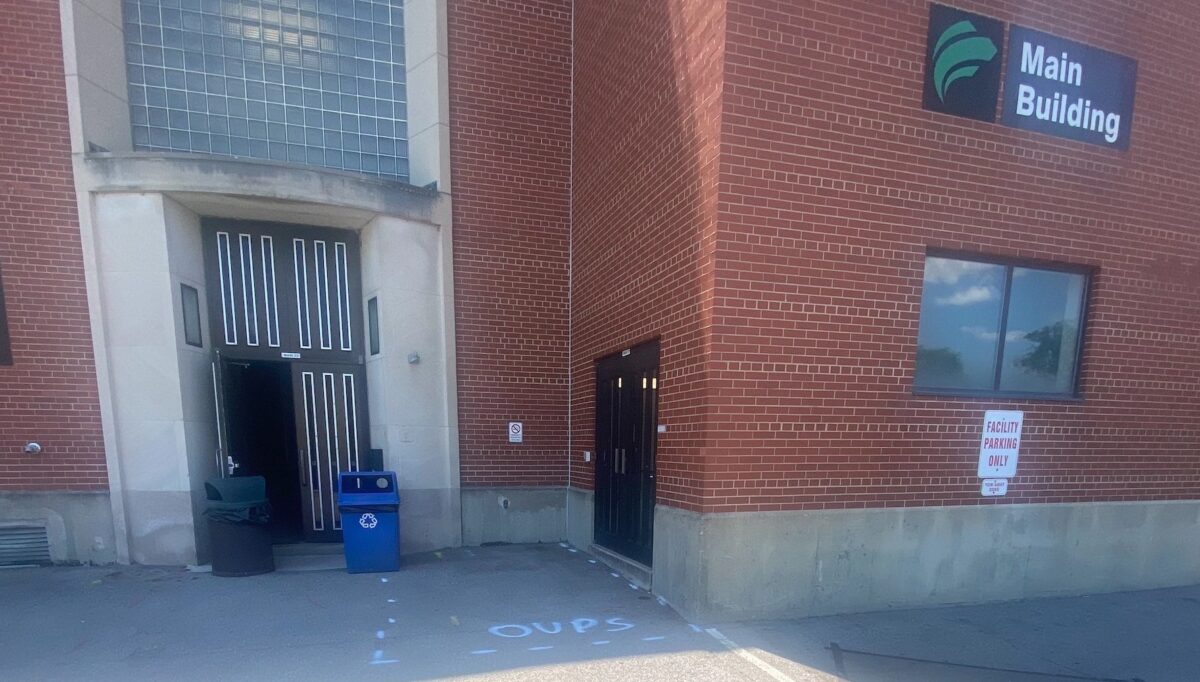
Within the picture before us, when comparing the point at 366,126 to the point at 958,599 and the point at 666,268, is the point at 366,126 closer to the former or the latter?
the point at 666,268

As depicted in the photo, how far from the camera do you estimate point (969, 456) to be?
5.58 meters

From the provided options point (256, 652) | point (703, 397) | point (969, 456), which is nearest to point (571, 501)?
point (703, 397)

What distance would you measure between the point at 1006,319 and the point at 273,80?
9.34 m

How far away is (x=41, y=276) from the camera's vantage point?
6.52 meters

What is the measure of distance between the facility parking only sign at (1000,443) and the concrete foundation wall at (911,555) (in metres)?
0.38

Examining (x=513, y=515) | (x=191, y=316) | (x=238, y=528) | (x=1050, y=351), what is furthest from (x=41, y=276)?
(x=1050, y=351)

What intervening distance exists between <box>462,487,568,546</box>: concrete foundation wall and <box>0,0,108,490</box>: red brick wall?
4.35 meters

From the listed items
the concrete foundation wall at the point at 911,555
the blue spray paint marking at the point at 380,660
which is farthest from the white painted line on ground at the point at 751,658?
the blue spray paint marking at the point at 380,660

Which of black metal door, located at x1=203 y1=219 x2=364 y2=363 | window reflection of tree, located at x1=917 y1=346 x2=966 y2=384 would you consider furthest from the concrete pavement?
black metal door, located at x1=203 y1=219 x2=364 y2=363

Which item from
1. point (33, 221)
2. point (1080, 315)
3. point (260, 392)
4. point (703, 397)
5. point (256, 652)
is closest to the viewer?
point (256, 652)

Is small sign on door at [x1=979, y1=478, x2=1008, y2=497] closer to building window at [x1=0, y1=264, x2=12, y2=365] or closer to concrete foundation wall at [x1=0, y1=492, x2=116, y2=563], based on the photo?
concrete foundation wall at [x1=0, y1=492, x2=116, y2=563]

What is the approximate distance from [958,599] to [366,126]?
9.13 m

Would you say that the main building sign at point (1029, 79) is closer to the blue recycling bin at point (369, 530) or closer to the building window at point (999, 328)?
the building window at point (999, 328)

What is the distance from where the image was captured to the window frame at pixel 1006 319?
553cm
